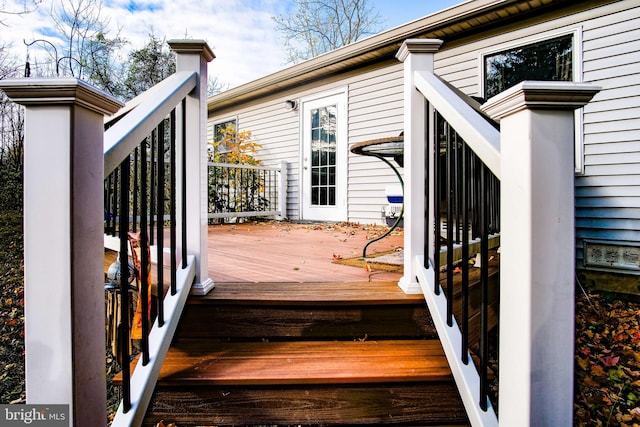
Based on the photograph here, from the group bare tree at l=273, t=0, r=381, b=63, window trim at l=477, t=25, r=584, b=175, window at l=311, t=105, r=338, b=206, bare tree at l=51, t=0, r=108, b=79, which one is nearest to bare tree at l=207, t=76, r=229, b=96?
bare tree at l=273, t=0, r=381, b=63

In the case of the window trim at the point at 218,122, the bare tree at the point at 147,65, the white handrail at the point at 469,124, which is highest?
the bare tree at the point at 147,65

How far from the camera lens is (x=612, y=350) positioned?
9.13ft

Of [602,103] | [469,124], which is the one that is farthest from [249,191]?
[469,124]

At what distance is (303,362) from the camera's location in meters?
1.26

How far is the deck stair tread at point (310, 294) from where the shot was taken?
1.46m

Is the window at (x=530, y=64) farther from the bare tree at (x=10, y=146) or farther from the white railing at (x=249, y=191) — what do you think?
the bare tree at (x=10, y=146)

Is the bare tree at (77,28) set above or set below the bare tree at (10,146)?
above

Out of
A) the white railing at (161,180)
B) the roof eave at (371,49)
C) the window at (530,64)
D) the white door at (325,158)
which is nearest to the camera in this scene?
the white railing at (161,180)

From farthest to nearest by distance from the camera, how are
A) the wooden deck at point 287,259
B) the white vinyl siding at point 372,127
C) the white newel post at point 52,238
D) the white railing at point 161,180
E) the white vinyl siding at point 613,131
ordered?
the white vinyl siding at point 372,127 → the white vinyl siding at point 613,131 → the wooden deck at point 287,259 → the white railing at point 161,180 → the white newel post at point 52,238

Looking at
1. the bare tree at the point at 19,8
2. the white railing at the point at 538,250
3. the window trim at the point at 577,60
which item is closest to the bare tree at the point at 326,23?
the bare tree at the point at 19,8

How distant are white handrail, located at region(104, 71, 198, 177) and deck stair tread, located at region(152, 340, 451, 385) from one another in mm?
766

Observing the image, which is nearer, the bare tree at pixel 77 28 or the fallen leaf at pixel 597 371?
the fallen leaf at pixel 597 371

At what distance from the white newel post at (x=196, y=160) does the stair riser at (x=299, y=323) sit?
141 millimetres

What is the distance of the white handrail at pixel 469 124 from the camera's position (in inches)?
34.9
